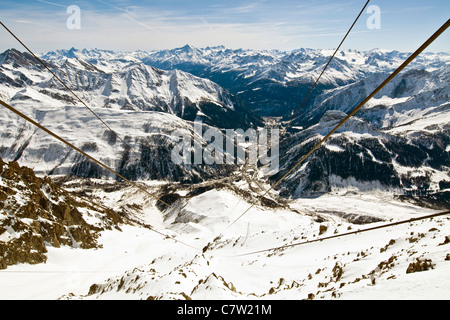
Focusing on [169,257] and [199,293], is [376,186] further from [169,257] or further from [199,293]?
[199,293]

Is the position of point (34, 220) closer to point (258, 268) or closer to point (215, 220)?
point (258, 268)

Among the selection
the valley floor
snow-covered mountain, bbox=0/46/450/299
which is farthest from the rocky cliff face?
the valley floor

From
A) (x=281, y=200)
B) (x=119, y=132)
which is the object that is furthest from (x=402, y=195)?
(x=119, y=132)

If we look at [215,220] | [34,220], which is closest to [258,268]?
[34,220]

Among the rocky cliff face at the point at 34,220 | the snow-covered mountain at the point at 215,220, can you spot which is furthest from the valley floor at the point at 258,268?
the rocky cliff face at the point at 34,220

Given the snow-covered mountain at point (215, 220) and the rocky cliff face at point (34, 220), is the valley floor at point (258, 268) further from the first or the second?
the rocky cliff face at point (34, 220)
